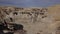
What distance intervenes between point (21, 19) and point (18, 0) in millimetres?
229

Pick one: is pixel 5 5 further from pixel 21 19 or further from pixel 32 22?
pixel 32 22

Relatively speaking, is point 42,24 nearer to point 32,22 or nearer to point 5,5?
point 32,22

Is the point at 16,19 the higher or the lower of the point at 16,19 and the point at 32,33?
the higher

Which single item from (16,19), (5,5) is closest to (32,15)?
(16,19)

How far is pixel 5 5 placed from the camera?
1387 millimetres

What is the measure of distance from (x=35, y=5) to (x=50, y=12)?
0.63 ft

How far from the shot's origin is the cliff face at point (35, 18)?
131cm

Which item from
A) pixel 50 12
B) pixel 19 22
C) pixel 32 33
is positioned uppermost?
pixel 50 12

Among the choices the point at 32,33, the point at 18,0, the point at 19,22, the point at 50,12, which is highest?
the point at 18,0

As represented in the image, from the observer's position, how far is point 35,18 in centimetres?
135

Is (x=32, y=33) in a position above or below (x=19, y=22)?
below

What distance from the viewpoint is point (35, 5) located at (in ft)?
4.46

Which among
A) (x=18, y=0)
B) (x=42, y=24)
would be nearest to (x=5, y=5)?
(x=18, y=0)

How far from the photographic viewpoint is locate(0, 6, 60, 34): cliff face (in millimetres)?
1311
